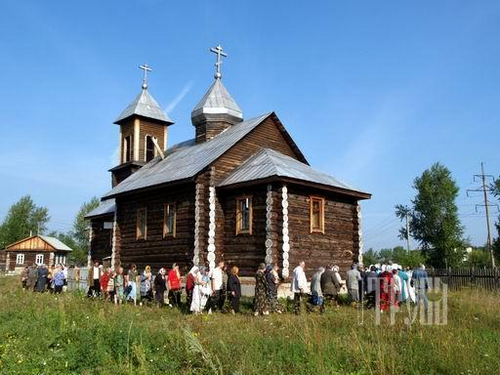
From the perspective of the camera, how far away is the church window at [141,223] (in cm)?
2209

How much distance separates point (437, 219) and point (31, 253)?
42016 millimetres

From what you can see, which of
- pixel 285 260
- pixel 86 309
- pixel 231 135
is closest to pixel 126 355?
pixel 86 309

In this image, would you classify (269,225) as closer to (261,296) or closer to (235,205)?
(235,205)

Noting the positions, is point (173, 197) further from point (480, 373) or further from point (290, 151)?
point (480, 373)

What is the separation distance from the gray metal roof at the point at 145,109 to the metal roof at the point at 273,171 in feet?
37.3

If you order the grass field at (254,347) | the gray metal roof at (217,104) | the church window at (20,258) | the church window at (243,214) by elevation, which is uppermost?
the gray metal roof at (217,104)

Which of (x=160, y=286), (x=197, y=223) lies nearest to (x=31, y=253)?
(x=197, y=223)

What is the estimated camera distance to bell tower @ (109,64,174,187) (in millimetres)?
29750

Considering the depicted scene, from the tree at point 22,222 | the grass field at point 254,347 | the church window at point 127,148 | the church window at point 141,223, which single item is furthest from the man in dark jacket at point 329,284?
the tree at point 22,222

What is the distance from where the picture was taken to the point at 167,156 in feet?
87.1

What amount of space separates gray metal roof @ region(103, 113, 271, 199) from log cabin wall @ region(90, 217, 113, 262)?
14.3 feet

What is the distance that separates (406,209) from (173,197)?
36773mm

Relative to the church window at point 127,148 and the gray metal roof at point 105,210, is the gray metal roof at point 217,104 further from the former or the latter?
the gray metal roof at point 105,210

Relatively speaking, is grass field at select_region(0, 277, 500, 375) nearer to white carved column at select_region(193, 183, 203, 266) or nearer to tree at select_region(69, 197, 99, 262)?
white carved column at select_region(193, 183, 203, 266)
